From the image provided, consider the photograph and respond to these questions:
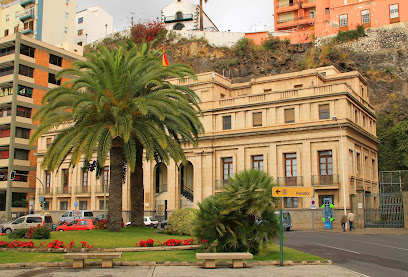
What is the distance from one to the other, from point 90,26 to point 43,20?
17469 mm

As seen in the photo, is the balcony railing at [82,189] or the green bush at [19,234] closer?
the green bush at [19,234]

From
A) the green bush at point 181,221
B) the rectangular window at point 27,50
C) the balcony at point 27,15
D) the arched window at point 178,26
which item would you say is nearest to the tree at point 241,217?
the green bush at point 181,221

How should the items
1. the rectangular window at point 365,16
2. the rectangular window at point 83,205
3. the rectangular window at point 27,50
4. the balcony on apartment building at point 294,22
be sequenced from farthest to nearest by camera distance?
the balcony on apartment building at point 294,22, the rectangular window at point 365,16, the rectangular window at point 27,50, the rectangular window at point 83,205

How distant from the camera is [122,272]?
15969mm

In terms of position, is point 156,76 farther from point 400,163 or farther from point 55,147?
point 400,163

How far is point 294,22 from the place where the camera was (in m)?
86.9

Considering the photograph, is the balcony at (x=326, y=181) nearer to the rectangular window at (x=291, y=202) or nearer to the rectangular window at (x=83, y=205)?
the rectangular window at (x=291, y=202)

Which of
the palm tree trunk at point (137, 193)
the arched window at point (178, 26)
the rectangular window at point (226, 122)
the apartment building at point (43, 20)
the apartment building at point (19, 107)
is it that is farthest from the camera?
the arched window at point (178, 26)

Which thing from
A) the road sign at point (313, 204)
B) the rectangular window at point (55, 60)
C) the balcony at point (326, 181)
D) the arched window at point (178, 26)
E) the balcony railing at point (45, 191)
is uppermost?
the arched window at point (178, 26)

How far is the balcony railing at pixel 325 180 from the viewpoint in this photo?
45.9 meters

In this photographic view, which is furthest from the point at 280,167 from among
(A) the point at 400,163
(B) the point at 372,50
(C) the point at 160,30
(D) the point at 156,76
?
(C) the point at 160,30

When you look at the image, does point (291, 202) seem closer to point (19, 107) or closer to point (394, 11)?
point (394, 11)

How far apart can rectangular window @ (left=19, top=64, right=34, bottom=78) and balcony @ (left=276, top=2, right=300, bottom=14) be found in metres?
45.3

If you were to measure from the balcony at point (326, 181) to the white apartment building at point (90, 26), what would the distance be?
65.2 m
